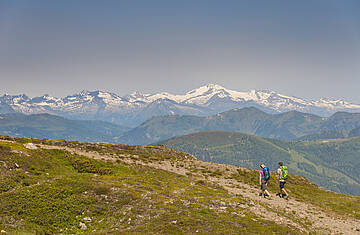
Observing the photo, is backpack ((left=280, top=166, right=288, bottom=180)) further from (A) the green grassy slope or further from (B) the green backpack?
(A) the green grassy slope

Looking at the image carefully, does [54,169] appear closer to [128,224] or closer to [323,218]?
[128,224]

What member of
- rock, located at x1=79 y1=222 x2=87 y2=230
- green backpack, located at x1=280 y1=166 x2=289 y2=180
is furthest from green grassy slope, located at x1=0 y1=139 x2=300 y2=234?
green backpack, located at x1=280 y1=166 x2=289 y2=180

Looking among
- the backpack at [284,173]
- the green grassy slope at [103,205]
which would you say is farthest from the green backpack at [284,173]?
the green grassy slope at [103,205]

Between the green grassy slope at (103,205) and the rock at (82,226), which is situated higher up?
the green grassy slope at (103,205)

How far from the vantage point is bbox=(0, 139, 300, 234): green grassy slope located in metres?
18.9

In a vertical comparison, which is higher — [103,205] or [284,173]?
[284,173]

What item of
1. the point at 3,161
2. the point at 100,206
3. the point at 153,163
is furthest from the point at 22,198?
the point at 153,163

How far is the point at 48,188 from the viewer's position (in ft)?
75.7

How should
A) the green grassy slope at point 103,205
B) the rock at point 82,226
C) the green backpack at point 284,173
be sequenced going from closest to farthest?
the green grassy slope at point 103,205, the rock at point 82,226, the green backpack at point 284,173

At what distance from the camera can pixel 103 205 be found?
2261 cm

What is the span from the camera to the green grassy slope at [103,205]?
18.9 metres

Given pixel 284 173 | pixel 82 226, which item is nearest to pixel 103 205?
pixel 82 226

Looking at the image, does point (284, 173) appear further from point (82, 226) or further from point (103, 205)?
point (82, 226)

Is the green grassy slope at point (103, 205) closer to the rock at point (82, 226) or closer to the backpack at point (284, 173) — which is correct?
the rock at point (82, 226)
